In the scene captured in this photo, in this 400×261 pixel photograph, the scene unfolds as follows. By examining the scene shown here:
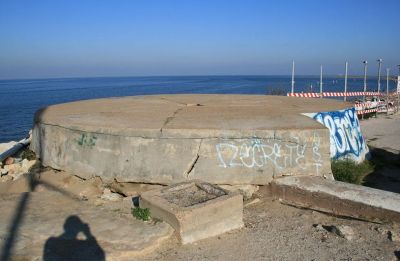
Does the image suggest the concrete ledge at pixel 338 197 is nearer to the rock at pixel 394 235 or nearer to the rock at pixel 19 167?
the rock at pixel 394 235

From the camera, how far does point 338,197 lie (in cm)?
512

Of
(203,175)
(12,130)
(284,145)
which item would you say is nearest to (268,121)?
(284,145)

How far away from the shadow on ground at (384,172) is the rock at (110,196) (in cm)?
424

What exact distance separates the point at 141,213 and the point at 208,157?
1370 mm

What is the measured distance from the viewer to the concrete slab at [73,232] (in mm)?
3912

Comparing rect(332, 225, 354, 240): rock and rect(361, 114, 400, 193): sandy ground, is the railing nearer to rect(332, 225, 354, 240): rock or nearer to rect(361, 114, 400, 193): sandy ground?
rect(361, 114, 400, 193): sandy ground

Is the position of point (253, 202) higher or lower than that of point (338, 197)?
lower

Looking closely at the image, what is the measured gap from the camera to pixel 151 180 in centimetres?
565

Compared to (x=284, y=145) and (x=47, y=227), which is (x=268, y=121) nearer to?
(x=284, y=145)

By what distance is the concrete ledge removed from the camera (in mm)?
4824

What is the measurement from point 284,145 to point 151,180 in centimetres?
193

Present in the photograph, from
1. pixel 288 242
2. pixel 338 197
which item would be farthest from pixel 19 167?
pixel 338 197

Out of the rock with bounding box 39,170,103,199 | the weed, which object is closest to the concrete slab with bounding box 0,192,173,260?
the rock with bounding box 39,170,103,199

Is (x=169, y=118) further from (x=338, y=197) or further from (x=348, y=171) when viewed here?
(x=348, y=171)
